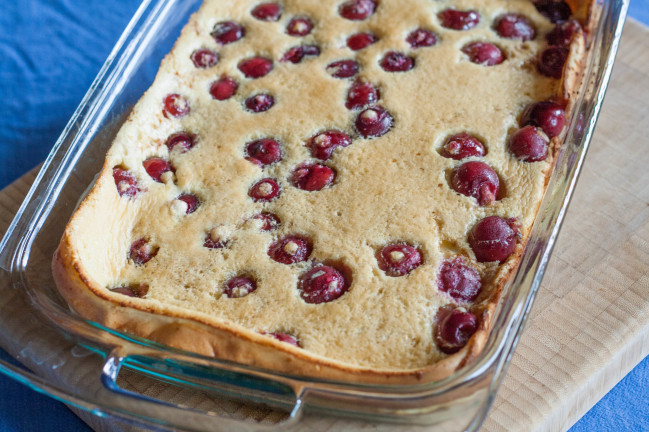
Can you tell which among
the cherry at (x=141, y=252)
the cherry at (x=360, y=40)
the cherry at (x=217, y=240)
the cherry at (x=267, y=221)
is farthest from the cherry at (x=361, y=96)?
the cherry at (x=141, y=252)

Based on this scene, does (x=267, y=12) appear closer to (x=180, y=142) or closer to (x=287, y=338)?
(x=180, y=142)

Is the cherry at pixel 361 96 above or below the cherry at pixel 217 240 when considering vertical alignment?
above

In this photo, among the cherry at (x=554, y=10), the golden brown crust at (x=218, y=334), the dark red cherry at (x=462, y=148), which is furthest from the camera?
the cherry at (x=554, y=10)

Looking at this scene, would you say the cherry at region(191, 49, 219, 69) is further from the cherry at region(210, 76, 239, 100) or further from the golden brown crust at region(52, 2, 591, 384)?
the golden brown crust at region(52, 2, 591, 384)

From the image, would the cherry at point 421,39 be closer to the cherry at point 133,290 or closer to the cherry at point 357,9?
the cherry at point 357,9

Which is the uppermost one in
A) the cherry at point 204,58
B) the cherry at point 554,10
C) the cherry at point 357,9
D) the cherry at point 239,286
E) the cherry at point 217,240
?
the cherry at point 554,10

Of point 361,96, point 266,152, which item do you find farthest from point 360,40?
point 266,152

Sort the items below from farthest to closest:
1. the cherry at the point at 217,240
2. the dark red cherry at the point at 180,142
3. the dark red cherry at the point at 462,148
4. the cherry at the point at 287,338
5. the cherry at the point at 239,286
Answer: the dark red cherry at the point at 180,142, the dark red cherry at the point at 462,148, the cherry at the point at 217,240, the cherry at the point at 239,286, the cherry at the point at 287,338
